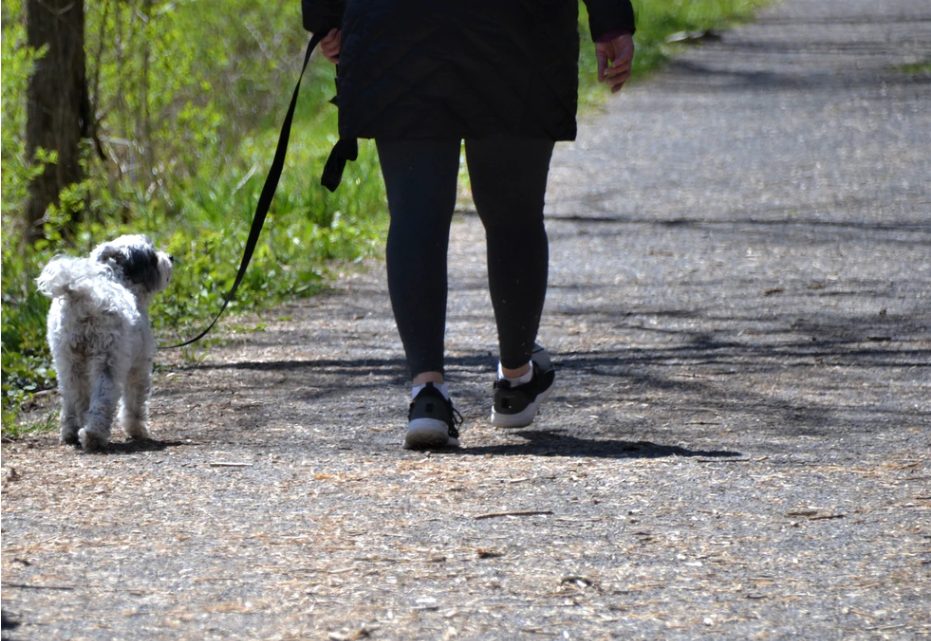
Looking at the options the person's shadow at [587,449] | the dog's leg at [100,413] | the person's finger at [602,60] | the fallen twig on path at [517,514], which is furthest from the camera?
the dog's leg at [100,413]

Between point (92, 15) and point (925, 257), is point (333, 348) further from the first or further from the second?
point (92, 15)

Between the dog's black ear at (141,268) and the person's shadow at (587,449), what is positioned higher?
the dog's black ear at (141,268)

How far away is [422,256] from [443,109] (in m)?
0.41

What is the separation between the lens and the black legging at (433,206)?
3541mm

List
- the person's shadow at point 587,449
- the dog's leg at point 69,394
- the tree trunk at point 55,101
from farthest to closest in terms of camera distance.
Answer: the tree trunk at point 55,101 → the dog's leg at point 69,394 → the person's shadow at point 587,449

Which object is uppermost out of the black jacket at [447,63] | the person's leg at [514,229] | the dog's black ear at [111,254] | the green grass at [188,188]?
the black jacket at [447,63]

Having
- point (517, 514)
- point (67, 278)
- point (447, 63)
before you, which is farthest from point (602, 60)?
point (67, 278)

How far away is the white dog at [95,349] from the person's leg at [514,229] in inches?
52.8

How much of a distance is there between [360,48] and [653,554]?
5.37ft

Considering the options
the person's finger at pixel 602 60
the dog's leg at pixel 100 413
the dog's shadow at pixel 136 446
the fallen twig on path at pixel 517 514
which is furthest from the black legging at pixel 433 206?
the dog's leg at pixel 100 413

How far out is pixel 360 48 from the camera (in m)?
3.50

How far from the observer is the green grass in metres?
6.66

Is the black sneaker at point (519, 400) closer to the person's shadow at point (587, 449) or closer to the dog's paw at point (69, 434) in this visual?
the person's shadow at point (587, 449)

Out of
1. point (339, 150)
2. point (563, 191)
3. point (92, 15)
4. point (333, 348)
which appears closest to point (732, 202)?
point (563, 191)
